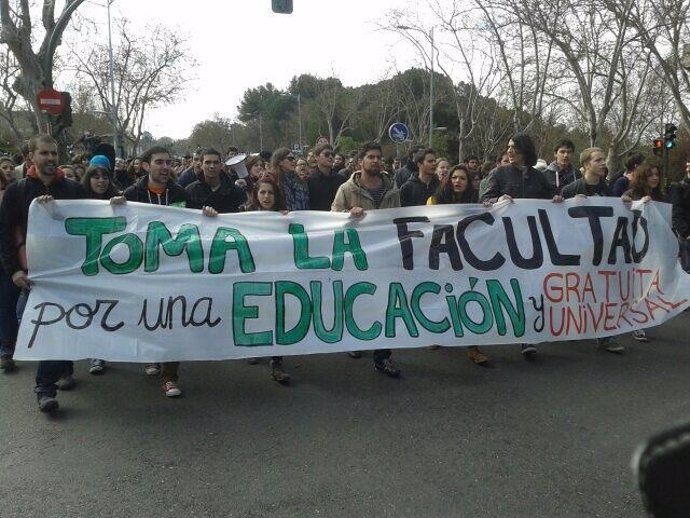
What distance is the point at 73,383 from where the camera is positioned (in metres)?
4.56

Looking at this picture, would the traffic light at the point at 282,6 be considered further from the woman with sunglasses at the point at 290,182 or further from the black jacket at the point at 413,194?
the black jacket at the point at 413,194

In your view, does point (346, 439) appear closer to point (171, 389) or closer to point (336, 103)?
point (171, 389)

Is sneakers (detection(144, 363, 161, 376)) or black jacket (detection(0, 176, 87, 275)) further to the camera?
sneakers (detection(144, 363, 161, 376))

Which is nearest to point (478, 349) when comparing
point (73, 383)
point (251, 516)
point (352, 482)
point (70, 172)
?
point (352, 482)

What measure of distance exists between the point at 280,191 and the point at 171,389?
1803 mm

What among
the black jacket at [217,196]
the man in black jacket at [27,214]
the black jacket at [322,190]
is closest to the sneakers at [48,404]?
the man in black jacket at [27,214]

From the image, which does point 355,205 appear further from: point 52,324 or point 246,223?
point 52,324

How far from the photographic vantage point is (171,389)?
427cm

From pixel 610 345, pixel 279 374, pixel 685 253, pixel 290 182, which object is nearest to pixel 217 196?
pixel 290 182

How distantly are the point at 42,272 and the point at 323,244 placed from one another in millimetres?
1932

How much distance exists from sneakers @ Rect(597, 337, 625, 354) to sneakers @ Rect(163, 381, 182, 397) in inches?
142

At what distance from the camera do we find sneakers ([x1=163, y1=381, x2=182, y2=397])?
425cm

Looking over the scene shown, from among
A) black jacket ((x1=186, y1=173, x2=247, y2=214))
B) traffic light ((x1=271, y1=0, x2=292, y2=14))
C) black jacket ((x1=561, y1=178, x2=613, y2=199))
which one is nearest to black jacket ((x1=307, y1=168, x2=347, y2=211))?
black jacket ((x1=186, y1=173, x2=247, y2=214))

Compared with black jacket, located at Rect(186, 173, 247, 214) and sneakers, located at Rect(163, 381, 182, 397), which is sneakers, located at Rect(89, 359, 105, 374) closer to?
sneakers, located at Rect(163, 381, 182, 397)
